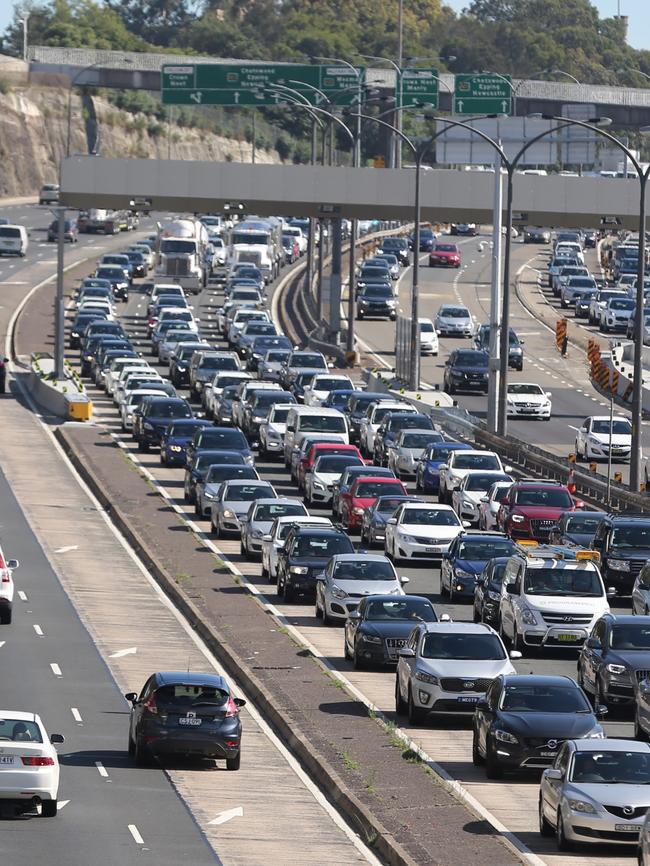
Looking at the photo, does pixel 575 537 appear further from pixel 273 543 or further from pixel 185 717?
pixel 185 717

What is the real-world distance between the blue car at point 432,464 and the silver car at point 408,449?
1.26 meters

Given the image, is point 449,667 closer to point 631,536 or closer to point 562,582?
point 562,582

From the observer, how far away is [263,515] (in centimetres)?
4875

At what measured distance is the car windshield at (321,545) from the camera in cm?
4366

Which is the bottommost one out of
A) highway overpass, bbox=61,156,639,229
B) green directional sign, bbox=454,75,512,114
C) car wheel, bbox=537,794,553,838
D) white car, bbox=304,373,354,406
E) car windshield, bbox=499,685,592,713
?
white car, bbox=304,373,354,406

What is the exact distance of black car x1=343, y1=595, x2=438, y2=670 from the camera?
35.8 meters

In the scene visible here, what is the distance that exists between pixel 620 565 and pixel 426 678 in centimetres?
1279

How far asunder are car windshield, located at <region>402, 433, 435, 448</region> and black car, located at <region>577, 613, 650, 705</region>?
28663 millimetres

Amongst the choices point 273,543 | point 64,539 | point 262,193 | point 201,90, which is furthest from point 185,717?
point 201,90

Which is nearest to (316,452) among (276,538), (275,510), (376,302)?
(275,510)

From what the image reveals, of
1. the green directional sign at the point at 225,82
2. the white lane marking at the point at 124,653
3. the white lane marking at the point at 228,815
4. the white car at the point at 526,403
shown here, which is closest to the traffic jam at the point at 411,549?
the white car at the point at 526,403

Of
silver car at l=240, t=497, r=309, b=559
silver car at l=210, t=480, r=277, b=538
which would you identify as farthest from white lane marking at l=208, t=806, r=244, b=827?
Answer: silver car at l=210, t=480, r=277, b=538

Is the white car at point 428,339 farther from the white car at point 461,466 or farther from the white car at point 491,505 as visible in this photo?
the white car at point 491,505

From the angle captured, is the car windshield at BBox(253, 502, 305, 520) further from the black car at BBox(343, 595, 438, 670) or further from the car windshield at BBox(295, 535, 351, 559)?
the black car at BBox(343, 595, 438, 670)
